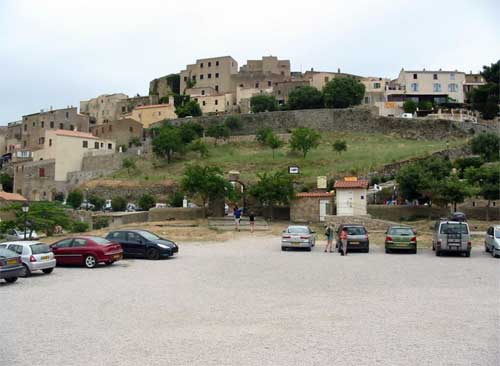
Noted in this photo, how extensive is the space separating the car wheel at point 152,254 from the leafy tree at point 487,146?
3780 centimetres

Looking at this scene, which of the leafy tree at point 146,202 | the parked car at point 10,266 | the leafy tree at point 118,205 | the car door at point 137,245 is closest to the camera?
the parked car at point 10,266

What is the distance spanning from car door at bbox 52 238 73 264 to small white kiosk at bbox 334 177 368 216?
794 inches

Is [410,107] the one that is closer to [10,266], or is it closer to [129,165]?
[129,165]

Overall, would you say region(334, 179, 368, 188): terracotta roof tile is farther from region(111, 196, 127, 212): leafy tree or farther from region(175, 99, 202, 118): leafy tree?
region(175, 99, 202, 118): leafy tree

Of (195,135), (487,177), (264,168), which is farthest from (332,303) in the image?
(195,135)

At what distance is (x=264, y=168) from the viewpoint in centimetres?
5772

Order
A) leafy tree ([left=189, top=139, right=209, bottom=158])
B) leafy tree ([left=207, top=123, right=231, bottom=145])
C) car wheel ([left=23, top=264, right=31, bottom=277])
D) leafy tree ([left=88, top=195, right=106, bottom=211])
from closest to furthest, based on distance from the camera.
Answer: car wheel ([left=23, top=264, right=31, bottom=277]) < leafy tree ([left=88, top=195, right=106, bottom=211]) < leafy tree ([left=189, top=139, right=209, bottom=158]) < leafy tree ([left=207, top=123, right=231, bottom=145])

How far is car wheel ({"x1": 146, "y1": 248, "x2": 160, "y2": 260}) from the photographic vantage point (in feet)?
71.7

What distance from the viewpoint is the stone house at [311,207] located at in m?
36.5

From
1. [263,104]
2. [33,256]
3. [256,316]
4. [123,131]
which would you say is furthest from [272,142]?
[256,316]

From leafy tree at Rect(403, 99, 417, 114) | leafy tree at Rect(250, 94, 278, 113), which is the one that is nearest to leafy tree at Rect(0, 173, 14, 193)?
leafy tree at Rect(250, 94, 278, 113)

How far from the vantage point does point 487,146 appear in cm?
5059

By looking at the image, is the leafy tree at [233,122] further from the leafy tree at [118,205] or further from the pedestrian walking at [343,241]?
the pedestrian walking at [343,241]

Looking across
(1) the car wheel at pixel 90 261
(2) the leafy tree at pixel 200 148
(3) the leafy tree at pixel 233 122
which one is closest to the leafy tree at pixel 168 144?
(2) the leafy tree at pixel 200 148
